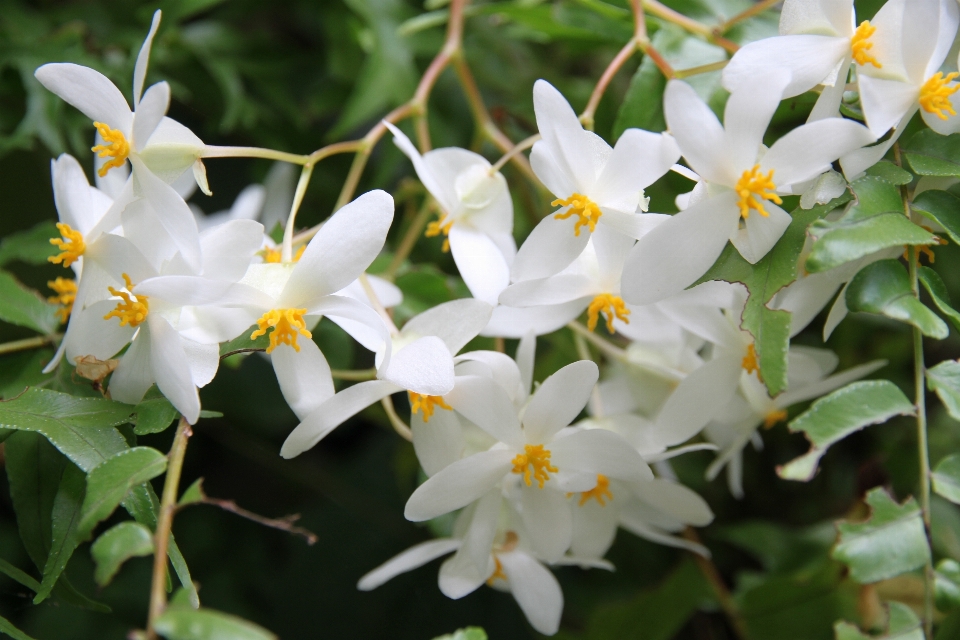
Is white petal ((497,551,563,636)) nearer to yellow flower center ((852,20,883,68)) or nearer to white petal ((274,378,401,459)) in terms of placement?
white petal ((274,378,401,459))

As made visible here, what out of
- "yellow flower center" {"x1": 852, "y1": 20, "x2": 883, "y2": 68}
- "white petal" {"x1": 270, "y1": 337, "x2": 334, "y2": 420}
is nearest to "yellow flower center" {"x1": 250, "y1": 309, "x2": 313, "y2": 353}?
"white petal" {"x1": 270, "y1": 337, "x2": 334, "y2": 420}

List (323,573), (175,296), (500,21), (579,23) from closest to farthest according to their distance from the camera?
1. (175,296)
2. (579,23)
3. (500,21)
4. (323,573)

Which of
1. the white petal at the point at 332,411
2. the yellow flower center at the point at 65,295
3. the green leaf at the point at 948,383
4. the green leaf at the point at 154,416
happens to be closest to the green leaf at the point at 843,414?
the green leaf at the point at 948,383

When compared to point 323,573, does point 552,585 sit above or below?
above

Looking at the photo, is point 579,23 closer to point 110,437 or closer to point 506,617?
point 110,437

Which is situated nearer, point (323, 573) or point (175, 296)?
point (175, 296)

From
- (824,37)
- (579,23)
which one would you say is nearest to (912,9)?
(824,37)

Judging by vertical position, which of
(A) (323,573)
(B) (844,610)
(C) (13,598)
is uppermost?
(C) (13,598)

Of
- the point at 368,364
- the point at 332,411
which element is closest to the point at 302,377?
the point at 332,411
